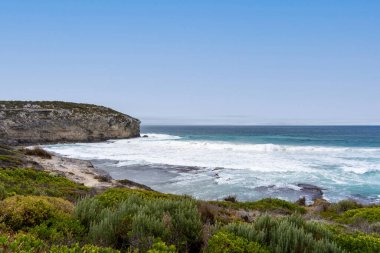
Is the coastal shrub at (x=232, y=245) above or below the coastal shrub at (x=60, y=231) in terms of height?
above

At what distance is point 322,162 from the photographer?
3725 cm

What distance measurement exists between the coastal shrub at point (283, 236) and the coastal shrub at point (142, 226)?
0.75 meters

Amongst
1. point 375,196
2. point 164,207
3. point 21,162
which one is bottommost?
point 375,196

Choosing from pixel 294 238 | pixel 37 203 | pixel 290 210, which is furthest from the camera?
pixel 290 210

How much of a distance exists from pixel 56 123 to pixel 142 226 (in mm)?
64775

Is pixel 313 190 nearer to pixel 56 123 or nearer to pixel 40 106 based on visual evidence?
pixel 56 123

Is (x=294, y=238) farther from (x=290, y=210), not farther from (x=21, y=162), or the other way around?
(x=21, y=162)

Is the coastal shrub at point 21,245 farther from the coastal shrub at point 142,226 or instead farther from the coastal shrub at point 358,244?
the coastal shrub at point 358,244

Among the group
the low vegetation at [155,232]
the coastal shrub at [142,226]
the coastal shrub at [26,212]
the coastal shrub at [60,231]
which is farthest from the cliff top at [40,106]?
the coastal shrub at [142,226]

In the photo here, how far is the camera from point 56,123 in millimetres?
63531

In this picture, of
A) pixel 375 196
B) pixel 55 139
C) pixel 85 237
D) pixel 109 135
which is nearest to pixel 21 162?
pixel 85 237

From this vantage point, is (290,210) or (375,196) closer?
(290,210)

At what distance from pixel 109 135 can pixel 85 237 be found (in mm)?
69829

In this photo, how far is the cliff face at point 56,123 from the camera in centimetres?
5912
